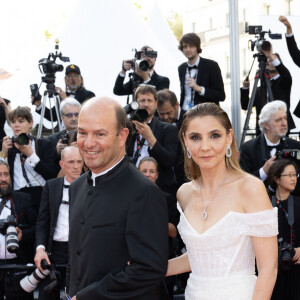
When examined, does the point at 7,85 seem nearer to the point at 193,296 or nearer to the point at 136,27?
the point at 136,27

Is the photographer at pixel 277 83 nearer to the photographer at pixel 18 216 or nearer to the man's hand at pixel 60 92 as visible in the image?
the man's hand at pixel 60 92

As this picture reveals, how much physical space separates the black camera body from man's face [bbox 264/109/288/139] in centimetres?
122

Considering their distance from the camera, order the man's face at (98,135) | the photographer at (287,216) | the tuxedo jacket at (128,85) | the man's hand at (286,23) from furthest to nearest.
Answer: the tuxedo jacket at (128,85)
the man's hand at (286,23)
the photographer at (287,216)
the man's face at (98,135)

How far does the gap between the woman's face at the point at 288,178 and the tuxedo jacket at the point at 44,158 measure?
6.96 feet

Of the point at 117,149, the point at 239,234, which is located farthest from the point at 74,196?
the point at 239,234

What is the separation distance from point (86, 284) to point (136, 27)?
28.5ft

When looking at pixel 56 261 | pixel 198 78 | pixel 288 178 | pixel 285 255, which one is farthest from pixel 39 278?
pixel 198 78

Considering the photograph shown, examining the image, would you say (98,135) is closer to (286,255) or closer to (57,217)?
(57,217)

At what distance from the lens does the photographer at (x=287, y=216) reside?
5016mm

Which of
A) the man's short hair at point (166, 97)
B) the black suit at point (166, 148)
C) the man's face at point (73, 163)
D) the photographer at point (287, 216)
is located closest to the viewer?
the man's face at point (73, 163)

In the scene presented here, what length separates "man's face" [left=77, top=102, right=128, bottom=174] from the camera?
91.6 inches

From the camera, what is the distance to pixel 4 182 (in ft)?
17.2

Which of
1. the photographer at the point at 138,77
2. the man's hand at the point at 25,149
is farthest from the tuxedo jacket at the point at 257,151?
the man's hand at the point at 25,149

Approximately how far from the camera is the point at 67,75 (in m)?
6.81
